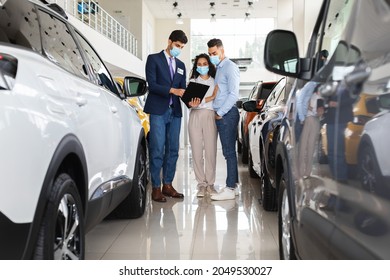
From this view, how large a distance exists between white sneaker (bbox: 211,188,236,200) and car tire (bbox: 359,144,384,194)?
398cm

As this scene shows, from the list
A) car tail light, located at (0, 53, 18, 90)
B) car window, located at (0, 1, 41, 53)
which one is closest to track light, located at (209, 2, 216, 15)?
car window, located at (0, 1, 41, 53)

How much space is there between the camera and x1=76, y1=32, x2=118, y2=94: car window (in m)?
3.13

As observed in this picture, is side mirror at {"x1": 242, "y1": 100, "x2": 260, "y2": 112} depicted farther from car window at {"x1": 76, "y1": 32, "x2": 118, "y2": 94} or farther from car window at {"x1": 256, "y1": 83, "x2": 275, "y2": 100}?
car window at {"x1": 76, "y1": 32, "x2": 118, "y2": 94}

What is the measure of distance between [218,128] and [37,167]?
371cm

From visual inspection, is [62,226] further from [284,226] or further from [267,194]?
[267,194]

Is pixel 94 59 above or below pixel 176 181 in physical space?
above

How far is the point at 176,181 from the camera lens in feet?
22.1

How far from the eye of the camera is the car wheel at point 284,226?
7.50ft

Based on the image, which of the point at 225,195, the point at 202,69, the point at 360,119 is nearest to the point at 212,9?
the point at 202,69

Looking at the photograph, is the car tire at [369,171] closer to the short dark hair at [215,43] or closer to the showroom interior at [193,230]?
the showroom interior at [193,230]

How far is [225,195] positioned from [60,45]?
307 cm

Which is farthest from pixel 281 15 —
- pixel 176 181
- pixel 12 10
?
pixel 12 10

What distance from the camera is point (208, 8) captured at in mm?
20672
